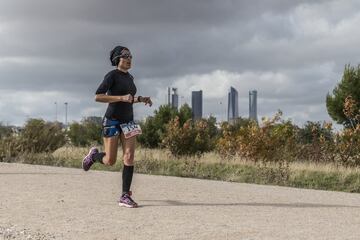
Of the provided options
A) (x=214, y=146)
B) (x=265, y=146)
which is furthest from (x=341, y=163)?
(x=214, y=146)

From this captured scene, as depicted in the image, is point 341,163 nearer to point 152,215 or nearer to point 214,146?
point 214,146

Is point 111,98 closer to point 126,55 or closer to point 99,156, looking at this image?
point 126,55

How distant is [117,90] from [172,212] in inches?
75.9

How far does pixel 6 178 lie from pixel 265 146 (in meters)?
9.57

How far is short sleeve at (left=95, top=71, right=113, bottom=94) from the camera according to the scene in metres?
8.68

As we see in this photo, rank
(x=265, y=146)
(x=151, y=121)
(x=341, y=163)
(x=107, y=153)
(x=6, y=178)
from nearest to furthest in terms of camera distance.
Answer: (x=107, y=153) → (x=6, y=178) → (x=341, y=163) → (x=265, y=146) → (x=151, y=121)

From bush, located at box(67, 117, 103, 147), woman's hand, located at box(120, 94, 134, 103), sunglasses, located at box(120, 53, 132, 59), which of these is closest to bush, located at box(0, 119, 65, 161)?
sunglasses, located at box(120, 53, 132, 59)

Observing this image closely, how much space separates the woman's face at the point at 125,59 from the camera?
345 inches

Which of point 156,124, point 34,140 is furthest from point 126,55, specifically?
point 156,124

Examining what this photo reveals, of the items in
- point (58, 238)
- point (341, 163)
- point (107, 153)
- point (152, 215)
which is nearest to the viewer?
point (58, 238)

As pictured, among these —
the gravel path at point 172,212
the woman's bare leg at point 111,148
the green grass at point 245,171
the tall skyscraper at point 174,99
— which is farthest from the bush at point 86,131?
the woman's bare leg at point 111,148

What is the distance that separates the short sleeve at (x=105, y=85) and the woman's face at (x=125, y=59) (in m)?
0.25

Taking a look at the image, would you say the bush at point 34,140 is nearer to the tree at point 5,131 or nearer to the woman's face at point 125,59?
the tree at point 5,131

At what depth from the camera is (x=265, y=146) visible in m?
19.6
